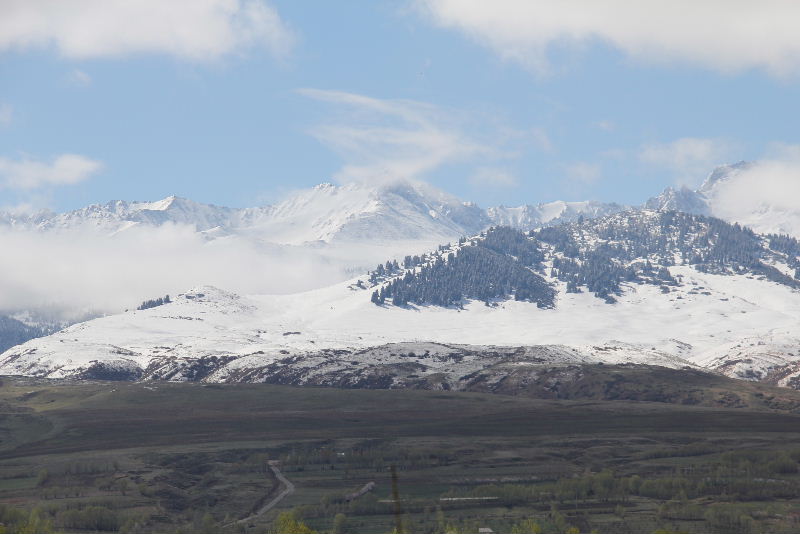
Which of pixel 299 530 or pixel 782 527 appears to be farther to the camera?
pixel 782 527

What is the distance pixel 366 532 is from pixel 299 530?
915 inches

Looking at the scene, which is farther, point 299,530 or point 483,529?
point 483,529

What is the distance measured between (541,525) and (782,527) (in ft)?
133

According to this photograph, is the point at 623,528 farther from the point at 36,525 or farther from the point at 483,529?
the point at 36,525

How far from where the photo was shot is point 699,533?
188750 millimetres

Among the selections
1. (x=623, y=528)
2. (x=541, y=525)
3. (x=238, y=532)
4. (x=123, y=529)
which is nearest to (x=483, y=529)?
(x=541, y=525)

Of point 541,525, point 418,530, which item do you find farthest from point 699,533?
point 418,530

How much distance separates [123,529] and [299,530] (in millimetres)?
38650

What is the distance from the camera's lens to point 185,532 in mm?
193125

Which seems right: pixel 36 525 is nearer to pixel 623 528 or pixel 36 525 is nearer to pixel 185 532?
pixel 185 532

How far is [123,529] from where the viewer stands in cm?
19875

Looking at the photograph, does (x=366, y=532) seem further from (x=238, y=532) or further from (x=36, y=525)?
(x=36, y=525)

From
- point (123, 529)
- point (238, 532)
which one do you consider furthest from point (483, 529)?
point (123, 529)

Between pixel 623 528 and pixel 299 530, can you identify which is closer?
pixel 299 530
